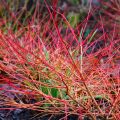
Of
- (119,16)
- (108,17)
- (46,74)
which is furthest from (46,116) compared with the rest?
(108,17)

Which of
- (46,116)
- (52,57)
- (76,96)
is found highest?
(52,57)

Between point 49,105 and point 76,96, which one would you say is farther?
point 49,105

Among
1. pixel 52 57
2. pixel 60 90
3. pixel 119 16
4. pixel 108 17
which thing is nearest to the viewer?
pixel 60 90

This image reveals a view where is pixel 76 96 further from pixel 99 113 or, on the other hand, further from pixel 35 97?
pixel 35 97

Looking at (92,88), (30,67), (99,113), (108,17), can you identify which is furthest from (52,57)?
(108,17)

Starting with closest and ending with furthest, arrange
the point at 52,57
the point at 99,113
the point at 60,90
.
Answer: the point at 99,113 < the point at 60,90 < the point at 52,57

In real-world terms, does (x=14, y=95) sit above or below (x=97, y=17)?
below

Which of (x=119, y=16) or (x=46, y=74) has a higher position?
(x=119, y=16)

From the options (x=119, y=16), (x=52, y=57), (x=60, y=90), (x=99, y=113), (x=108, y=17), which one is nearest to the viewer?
(x=99, y=113)

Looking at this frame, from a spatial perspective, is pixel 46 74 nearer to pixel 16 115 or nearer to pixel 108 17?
pixel 16 115
